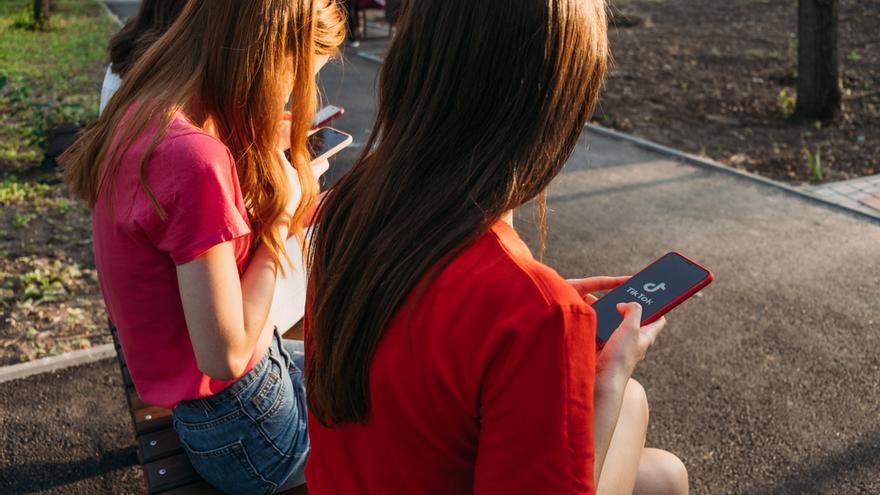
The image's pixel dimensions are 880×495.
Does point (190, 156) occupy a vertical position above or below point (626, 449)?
above

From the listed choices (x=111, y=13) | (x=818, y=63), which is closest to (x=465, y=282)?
(x=818, y=63)

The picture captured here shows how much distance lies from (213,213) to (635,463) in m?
1.01

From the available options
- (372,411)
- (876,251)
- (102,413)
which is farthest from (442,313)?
(876,251)

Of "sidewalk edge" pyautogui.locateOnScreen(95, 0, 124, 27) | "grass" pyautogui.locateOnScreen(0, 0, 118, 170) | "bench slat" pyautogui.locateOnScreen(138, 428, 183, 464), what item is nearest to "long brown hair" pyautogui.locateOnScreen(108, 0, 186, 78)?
"bench slat" pyautogui.locateOnScreen(138, 428, 183, 464)

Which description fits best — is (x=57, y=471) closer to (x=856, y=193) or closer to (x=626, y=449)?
(x=626, y=449)

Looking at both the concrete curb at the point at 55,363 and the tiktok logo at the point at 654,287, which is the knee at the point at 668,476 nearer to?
the tiktok logo at the point at 654,287

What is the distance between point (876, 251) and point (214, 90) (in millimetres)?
4400

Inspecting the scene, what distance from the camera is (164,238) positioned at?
65.1 inches

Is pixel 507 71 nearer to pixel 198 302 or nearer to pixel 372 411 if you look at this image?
pixel 372 411

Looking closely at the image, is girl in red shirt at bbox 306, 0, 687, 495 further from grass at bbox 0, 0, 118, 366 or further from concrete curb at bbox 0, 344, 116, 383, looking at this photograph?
grass at bbox 0, 0, 118, 366

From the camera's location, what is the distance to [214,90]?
6.11 ft

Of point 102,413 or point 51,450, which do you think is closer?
point 51,450

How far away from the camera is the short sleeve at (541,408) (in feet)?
3.55

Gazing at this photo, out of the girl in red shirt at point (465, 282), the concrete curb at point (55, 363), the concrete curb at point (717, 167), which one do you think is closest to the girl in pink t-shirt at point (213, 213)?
the girl in red shirt at point (465, 282)
